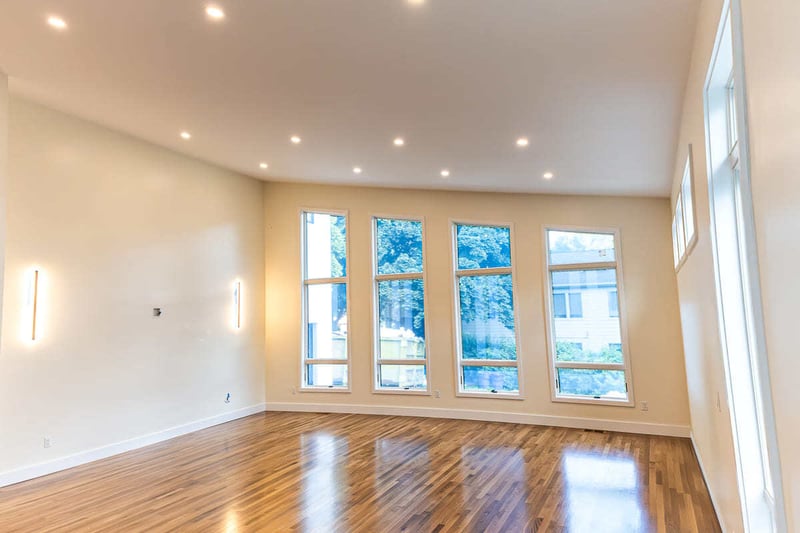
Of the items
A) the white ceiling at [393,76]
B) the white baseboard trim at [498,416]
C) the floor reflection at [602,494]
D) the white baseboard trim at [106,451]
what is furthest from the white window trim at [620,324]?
the white baseboard trim at [106,451]

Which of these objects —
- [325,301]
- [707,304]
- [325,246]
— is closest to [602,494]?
[707,304]

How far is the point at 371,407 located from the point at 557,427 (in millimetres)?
2869

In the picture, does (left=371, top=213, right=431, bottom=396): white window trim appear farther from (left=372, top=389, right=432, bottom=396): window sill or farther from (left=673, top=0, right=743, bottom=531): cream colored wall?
(left=673, top=0, right=743, bottom=531): cream colored wall

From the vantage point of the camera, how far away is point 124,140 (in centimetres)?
595

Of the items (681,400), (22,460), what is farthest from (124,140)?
(681,400)

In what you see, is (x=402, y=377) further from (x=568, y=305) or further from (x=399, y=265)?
(x=568, y=305)

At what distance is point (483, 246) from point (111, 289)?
4987 millimetres

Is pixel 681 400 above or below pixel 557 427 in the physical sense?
above

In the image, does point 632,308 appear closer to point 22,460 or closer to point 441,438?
point 441,438

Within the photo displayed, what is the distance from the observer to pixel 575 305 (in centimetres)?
654

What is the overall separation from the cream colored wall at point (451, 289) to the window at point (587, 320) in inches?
5.9

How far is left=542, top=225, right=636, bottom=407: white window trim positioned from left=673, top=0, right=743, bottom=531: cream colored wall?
2.45 meters

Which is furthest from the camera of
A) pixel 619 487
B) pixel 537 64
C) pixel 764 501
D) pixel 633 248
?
pixel 633 248

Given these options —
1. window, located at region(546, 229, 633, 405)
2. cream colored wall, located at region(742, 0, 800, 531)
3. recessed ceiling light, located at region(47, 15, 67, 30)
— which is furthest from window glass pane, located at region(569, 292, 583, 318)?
recessed ceiling light, located at region(47, 15, 67, 30)
